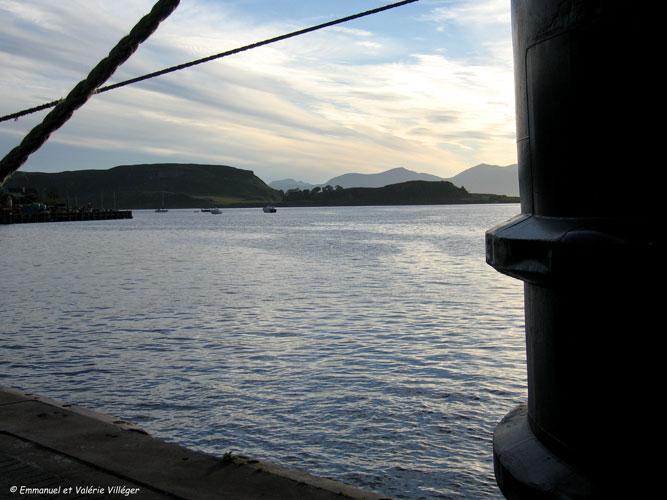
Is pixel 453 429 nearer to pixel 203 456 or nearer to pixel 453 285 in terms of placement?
pixel 203 456

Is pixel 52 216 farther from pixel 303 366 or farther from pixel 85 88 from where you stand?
pixel 85 88

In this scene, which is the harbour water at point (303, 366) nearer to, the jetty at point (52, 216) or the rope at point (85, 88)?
the rope at point (85, 88)

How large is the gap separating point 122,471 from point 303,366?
9.18 meters

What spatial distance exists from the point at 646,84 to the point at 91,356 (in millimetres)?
15062

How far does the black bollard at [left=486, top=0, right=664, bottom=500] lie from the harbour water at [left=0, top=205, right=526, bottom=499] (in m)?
6.62

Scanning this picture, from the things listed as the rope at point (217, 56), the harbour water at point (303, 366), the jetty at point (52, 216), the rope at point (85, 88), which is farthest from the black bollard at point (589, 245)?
the jetty at point (52, 216)

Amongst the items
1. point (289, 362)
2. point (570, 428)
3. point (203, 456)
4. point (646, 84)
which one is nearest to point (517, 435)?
point (570, 428)

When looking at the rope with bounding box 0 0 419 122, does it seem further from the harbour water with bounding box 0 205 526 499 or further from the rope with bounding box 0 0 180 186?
the harbour water with bounding box 0 205 526 499

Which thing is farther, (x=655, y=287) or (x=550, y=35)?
(x=550, y=35)

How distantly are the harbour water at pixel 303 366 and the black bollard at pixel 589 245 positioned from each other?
6.62 metres

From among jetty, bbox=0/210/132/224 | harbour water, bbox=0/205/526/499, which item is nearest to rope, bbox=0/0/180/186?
harbour water, bbox=0/205/526/499

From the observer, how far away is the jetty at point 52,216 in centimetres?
12575

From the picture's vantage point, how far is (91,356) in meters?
14.5

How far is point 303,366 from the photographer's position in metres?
13.2
